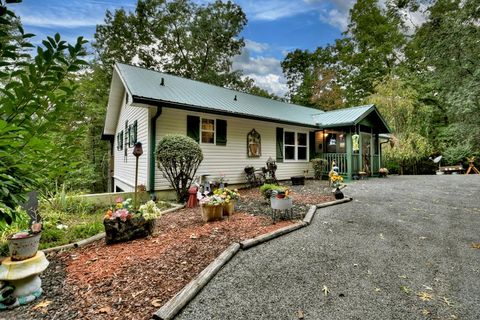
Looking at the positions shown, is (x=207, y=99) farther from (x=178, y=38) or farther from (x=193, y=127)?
(x=178, y=38)

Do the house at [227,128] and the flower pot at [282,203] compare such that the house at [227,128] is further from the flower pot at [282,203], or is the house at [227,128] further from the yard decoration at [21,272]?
the yard decoration at [21,272]

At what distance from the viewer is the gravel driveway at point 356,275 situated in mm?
2312

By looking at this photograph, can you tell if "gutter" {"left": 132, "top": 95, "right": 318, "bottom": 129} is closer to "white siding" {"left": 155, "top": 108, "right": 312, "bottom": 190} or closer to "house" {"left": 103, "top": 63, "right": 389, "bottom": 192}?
"house" {"left": 103, "top": 63, "right": 389, "bottom": 192}

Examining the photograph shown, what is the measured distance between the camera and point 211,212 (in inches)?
196

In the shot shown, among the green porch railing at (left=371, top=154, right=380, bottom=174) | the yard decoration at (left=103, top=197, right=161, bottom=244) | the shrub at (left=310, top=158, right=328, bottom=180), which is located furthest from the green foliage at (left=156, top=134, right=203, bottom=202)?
the green porch railing at (left=371, top=154, right=380, bottom=174)

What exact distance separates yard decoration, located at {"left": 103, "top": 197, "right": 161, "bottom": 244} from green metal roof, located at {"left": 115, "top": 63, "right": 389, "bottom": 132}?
385 centimetres

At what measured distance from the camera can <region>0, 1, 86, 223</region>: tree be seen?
109cm

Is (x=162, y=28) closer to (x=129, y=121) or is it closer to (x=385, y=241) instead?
(x=129, y=121)

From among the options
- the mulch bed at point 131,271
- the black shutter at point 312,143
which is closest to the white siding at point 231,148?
the black shutter at point 312,143

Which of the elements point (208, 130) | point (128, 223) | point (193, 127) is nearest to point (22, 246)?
point (128, 223)

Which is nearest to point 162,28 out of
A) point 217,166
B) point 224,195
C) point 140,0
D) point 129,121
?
point 140,0

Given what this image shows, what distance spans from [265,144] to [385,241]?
7.01 m

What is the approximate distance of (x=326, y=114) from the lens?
45.2ft

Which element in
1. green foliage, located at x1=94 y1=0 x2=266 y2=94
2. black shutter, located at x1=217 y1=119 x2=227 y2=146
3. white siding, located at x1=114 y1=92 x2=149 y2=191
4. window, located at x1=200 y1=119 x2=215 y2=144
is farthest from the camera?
green foliage, located at x1=94 y1=0 x2=266 y2=94
